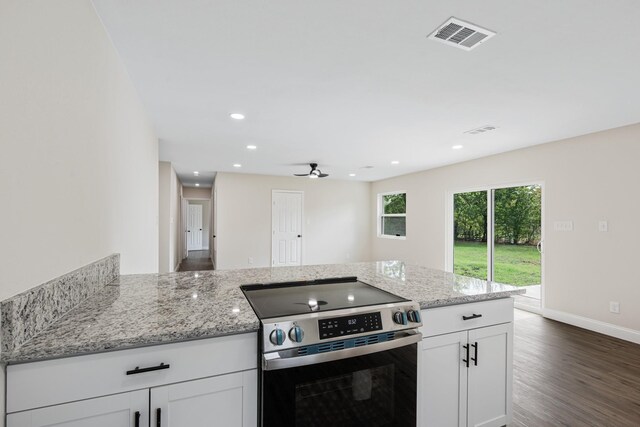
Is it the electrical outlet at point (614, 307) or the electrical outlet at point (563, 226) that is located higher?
the electrical outlet at point (563, 226)

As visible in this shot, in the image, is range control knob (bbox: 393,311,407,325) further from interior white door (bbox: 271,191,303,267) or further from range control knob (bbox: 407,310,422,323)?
interior white door (bbox: 271,191,303,267)

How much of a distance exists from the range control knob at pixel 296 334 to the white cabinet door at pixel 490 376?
103cm

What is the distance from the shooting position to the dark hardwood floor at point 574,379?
199 cm

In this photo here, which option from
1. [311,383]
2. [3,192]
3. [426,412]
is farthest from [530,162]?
[3,192]

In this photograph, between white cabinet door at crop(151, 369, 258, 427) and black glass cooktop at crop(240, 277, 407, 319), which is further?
black glass cooktop at crop(240, 277, 407, 319)

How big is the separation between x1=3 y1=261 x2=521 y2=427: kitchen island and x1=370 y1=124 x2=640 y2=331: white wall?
3.15 m

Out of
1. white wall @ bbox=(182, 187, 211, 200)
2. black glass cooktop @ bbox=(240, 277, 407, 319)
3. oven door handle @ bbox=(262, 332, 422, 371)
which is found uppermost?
white wall @ bbox=(182, 187, 211, 200)

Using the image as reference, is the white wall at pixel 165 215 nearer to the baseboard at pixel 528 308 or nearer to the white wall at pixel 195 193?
the white wall at pixel 195 193

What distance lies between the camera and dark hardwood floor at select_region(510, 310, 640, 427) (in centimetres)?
199

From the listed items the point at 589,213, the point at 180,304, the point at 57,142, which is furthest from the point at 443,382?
the point at 589,213

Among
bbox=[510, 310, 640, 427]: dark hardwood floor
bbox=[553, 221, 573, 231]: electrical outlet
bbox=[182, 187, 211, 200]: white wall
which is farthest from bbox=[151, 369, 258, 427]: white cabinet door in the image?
bbox=[182, 187, 211, 200]: white wall

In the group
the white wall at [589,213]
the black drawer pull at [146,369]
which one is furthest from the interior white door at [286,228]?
the black drawer pull at [146,369]

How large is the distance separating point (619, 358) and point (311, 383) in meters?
3.40

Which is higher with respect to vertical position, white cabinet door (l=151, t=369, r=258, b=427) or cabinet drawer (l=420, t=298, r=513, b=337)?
cabinet drawer (l=420, t=298, r=513, b=337)
